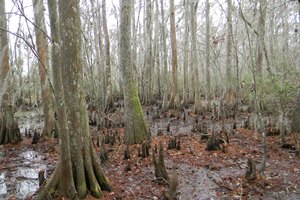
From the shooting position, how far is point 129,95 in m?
5.71

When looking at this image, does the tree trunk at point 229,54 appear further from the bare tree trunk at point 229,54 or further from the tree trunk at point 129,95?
the tree trunk at point 129,95

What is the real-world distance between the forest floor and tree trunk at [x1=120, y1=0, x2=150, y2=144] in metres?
0.31

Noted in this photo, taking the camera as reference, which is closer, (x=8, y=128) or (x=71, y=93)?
(x=71, y=93)

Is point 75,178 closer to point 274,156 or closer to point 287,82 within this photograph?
point 274,156

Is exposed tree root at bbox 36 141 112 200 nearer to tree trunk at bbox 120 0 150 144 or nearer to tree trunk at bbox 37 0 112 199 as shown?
tree trunk at bbox 37 0 112 199

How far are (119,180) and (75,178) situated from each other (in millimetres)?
872

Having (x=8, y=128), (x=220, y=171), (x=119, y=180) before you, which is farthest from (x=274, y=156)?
(x=8, y=128)

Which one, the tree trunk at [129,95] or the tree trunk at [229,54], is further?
the tree trunk at [229,54]

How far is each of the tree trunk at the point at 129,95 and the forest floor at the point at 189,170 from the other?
1.01ft

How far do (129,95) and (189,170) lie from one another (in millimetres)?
2070

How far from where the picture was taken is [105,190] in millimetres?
3426

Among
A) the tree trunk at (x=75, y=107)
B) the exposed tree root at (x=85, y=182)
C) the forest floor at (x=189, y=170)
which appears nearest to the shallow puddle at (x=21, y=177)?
the forest floor at (x=189, y=170)

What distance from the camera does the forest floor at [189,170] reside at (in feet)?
11.7

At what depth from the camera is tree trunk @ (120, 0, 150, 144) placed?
223 inches
